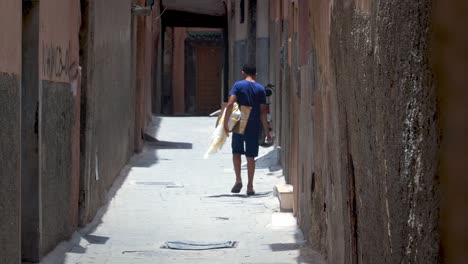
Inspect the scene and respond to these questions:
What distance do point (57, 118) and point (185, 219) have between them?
3079 mm

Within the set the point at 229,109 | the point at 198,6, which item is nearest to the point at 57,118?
the point at 229,109

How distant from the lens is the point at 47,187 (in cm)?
808

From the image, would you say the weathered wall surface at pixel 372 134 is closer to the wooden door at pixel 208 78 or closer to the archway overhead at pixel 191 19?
the archway overhead at pixel 191 19

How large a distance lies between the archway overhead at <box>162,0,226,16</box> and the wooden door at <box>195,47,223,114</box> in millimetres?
12377

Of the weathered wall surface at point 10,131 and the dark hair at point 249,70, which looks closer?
the weathered wall surface at point 10,131

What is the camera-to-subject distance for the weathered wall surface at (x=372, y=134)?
10.3 feet

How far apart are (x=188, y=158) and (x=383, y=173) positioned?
1464cm

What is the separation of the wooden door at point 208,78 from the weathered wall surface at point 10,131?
37504mm

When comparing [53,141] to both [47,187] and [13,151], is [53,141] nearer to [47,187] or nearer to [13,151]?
[47,187]

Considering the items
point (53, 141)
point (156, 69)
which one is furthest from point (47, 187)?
point (156, 69)

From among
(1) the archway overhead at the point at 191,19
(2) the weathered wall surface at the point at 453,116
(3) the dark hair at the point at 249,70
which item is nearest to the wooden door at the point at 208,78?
(1) the archway overhead at the point at 191,19

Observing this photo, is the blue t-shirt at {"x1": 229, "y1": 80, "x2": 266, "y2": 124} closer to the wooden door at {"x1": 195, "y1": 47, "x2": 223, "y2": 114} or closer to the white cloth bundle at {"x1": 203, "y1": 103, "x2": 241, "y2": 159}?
the white cloth bundle at {"x1": 203, "y1": 103, "x2": 241, "y2": 159}

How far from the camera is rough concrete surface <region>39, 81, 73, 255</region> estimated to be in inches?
311

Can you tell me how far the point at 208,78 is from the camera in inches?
1769
